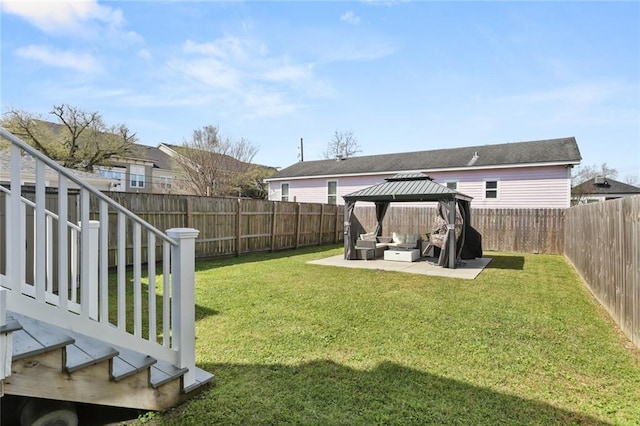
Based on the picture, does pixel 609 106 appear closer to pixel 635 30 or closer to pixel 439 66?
pixel 635 30

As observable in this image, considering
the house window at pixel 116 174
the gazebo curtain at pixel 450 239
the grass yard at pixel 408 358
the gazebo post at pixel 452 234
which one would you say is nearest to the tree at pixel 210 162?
the house window at pixel 116 174

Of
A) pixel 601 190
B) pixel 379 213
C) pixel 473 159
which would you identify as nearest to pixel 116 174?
pixel 379 213

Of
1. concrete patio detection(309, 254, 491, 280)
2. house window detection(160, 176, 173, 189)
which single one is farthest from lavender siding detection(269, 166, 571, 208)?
house window detection(160, 176, 173, 189)

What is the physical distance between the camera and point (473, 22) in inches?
308

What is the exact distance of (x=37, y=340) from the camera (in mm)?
1927

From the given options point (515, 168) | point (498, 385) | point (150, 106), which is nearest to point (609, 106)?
point (515, 168)

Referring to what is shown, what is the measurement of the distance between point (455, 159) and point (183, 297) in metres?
16.2

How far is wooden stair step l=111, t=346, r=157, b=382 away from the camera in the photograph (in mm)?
2180

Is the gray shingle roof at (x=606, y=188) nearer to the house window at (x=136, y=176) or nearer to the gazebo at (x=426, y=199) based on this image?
the gazebo at (x=426, y=199)

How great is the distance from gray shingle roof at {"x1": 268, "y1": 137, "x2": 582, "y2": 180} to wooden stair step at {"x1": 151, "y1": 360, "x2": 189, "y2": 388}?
15178 mm

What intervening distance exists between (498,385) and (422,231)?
11.8m

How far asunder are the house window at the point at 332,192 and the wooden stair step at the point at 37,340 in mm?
17142

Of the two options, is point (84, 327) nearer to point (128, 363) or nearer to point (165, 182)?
point (128, 363)

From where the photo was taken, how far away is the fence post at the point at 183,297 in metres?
2.54
